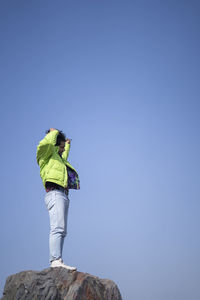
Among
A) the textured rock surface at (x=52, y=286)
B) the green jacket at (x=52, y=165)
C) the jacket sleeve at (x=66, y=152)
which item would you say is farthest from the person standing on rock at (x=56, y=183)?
the jacket sleeve at (x=66, y=152)

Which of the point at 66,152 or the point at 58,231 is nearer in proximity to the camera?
the point at 58,231

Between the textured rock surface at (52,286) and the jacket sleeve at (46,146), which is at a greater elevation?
the jacket sleeve at (46,146)

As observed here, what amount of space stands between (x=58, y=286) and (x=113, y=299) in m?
1.33

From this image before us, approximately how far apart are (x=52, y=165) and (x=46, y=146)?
0.44m

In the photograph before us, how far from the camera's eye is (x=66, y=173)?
6656 mm

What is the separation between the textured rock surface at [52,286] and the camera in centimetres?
525

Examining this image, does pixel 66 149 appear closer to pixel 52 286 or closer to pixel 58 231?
pixel 58 231

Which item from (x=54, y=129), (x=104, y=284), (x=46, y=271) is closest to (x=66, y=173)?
(x=54, y=129)

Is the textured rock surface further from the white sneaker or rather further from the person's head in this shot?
the person's head

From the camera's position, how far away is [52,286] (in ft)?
17.8

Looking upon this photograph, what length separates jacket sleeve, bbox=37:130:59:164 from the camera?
652 centimetres

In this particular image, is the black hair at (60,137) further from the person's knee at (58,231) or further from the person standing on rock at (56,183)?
the person's knee at (58,231)

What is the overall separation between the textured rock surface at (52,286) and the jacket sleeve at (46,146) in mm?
2375


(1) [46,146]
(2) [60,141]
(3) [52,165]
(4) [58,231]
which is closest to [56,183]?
(3) [52,165]
